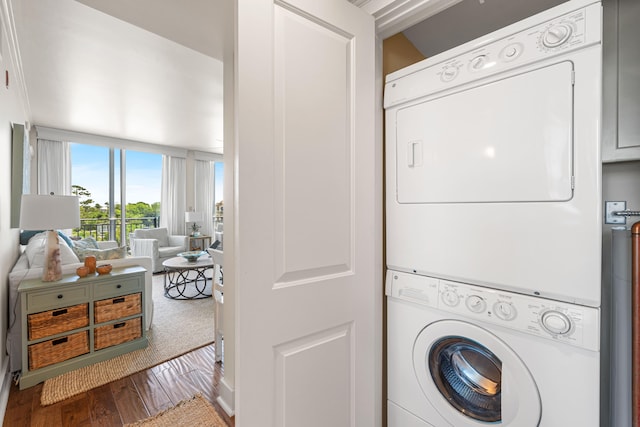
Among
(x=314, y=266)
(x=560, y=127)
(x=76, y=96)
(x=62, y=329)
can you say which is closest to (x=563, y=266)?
(x=560, y=127)

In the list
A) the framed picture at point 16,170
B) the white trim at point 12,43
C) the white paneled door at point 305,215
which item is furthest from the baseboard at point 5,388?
the white trim at point 12,43

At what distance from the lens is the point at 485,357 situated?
3.80 ft

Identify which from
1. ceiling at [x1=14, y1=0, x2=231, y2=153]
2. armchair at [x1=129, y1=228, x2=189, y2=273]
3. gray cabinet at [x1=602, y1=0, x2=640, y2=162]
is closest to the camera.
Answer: gray cabinet at [x1=602, y1=0, x2=640, y2=162]

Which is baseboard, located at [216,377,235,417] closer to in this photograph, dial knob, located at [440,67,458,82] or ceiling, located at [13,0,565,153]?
dial knob, located at [440,67,458,82]

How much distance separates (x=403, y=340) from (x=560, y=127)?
3.31 ft

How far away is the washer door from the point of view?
39.0 inches

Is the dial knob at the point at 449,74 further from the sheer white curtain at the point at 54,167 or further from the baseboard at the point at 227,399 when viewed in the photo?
the sheer white curtain at the point at 54,167

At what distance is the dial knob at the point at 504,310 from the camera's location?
3.32ft

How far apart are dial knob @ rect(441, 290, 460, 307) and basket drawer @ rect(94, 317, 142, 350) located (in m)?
2.69

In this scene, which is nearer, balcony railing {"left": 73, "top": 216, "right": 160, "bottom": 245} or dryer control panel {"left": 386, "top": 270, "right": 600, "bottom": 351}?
dryer control panel {"left": 386, "top": 270, "right": 600, "bottom": 351}

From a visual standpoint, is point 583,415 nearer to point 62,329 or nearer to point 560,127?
point 560,127

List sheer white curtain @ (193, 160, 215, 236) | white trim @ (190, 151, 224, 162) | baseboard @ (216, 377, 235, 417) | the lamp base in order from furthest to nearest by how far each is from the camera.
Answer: sheer white curtain @ (193, 160, 215, 236) < white trim @ (190, 151, 224, 162) < the lamp base < baseboard @ (216, 377, 235, 417)

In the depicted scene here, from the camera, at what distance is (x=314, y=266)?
1.02m

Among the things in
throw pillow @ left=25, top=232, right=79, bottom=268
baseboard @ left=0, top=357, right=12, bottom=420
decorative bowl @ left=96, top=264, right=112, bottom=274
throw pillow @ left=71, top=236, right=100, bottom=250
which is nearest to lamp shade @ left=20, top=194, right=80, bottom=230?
decorative bowl @ left=96, top=264, right=112, bottom=274
